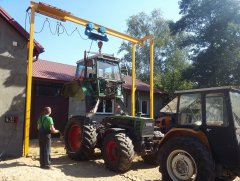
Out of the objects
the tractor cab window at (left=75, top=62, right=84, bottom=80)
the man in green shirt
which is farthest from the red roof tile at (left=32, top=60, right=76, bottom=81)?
the man in green shirt

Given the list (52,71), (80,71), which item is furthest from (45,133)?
(52,71)

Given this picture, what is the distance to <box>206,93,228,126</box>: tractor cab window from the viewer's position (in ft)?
21.6

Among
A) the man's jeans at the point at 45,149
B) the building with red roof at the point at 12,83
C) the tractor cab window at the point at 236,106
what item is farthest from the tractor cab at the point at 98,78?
the tractor cab window at the point at 236,106

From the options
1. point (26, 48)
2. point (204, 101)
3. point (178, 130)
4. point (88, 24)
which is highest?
point (88, 24)

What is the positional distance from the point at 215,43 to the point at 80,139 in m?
16.3

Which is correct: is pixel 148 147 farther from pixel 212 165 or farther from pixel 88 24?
pixel 88 24

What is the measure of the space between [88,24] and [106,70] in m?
2.17

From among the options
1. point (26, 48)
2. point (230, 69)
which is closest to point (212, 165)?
point (26, 48)

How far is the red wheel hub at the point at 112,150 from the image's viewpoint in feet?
29.4

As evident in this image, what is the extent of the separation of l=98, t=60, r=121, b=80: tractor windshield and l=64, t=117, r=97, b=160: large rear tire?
5.97ft

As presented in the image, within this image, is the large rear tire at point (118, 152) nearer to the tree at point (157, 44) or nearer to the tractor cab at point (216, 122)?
the tractor cab at point (216, 122)

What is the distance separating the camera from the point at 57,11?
11391mm

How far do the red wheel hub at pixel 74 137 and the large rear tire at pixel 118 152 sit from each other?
1.74m

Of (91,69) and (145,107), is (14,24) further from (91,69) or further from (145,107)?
(145,107)
